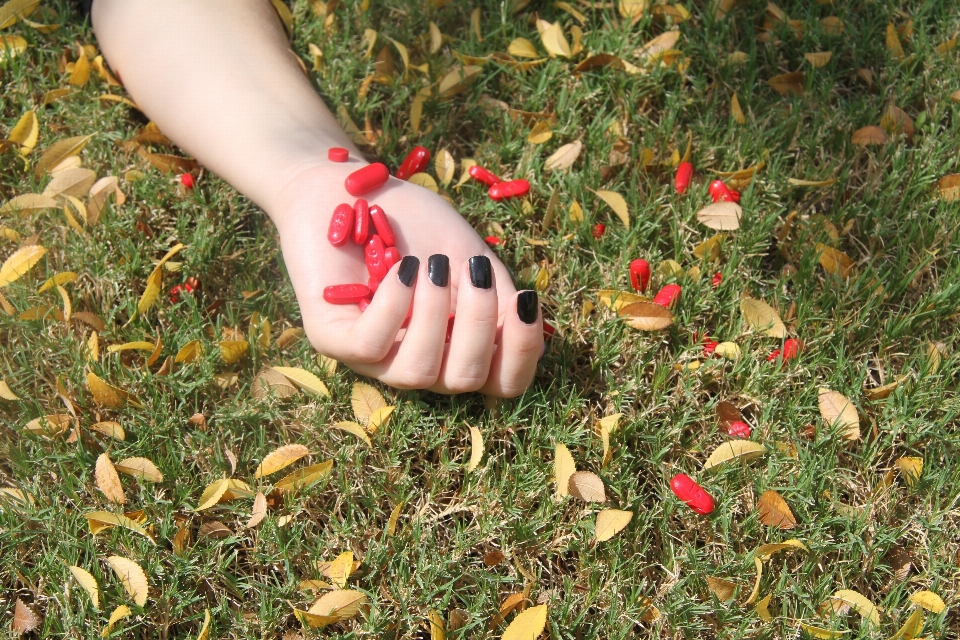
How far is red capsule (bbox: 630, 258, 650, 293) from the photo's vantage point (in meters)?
2.54

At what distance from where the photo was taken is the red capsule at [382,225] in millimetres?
2205

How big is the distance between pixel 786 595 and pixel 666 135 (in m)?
1.49

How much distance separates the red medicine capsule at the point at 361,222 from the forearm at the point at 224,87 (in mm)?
335

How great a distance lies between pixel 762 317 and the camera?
97.9 inches

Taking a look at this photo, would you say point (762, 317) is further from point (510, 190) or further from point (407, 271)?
point (407, 271)

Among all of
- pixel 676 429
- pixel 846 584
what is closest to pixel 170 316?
pixel 676 429

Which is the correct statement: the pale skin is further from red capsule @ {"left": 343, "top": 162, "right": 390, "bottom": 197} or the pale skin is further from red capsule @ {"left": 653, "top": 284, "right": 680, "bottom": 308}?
red capsule @ {"left": 653, "top": 284, "right": 680, "bottom": 308}

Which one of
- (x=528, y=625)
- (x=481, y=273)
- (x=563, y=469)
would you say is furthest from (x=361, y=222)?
(x=528, y=625)

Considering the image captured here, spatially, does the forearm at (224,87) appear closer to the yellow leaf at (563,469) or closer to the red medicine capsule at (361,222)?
the red medicine capsule at (361,222)

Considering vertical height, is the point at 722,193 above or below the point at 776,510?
above

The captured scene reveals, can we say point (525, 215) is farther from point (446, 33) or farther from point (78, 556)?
point (78, 556)

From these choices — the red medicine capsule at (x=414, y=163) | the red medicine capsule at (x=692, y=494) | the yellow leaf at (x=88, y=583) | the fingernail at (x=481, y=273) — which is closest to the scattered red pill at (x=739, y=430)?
the red medicine capsule at (x=692, y=494)

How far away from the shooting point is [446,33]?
3.24m

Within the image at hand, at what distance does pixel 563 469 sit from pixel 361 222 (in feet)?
2.55
